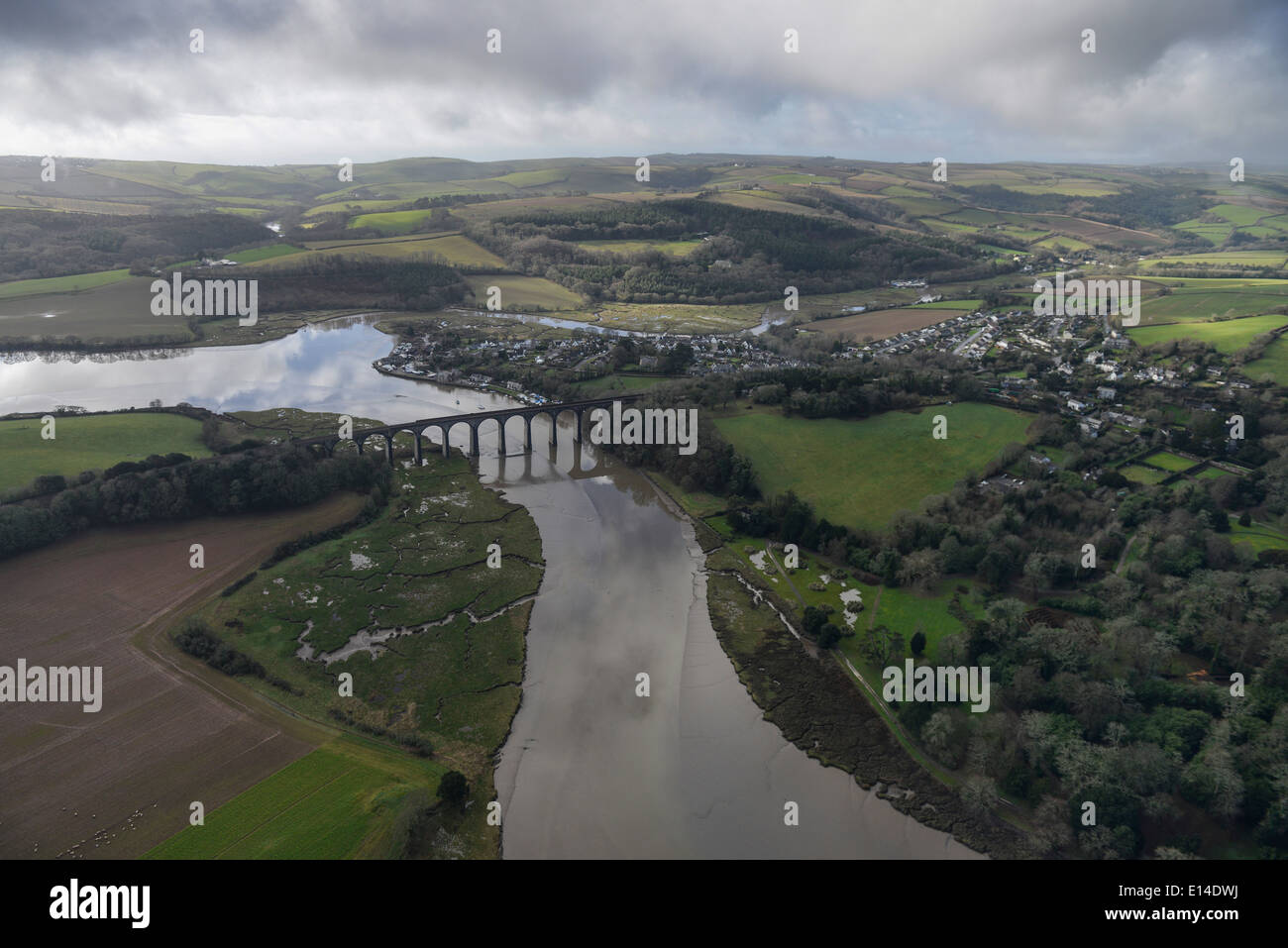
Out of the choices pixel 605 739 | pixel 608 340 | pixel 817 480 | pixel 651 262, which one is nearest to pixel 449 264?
pixel 651 262

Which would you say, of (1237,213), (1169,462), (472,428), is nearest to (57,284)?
(472,428)

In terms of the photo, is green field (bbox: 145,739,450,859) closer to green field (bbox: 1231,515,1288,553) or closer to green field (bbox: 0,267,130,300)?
green field (bbox: 1231,515,1288,553)

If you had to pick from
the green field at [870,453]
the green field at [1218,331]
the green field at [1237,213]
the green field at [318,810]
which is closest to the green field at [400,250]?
the green field at [870,453]

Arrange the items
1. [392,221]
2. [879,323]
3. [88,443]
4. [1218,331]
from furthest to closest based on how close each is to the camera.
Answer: [392,221] → [879,323] → [1218,331] → [88,443]

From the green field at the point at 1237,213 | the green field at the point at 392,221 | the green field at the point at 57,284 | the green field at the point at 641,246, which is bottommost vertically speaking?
the green field at the point at 57,284

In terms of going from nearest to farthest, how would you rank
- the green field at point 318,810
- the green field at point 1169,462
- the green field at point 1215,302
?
1. the green field at point 318,810
2. the green field at point 1169,462
3. the green field at point 1215,302

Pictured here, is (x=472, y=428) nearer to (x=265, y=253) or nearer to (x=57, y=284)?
(x=57, y=284)

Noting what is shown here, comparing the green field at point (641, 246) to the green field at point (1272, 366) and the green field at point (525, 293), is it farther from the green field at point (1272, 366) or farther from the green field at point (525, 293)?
the green field at point (1272, 366)

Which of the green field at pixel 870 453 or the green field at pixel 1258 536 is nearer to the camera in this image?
the green field at pixel 1258 536
